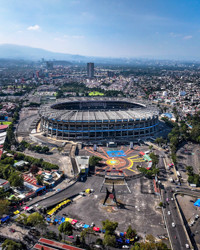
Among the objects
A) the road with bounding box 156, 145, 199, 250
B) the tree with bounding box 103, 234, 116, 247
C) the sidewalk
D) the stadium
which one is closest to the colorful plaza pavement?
the stadium

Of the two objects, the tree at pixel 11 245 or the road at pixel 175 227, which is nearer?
the tree at pixel 11 245

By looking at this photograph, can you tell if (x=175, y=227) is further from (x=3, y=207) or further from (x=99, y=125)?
(x=99, y=125)

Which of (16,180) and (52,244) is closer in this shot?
(52,244)

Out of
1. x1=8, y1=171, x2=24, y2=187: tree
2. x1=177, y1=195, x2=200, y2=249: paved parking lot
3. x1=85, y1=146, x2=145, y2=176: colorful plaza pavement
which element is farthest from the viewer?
x1=85, y1=146, x2=145, y2=176: colorful plaza pavement

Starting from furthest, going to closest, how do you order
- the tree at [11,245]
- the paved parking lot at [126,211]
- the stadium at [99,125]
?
the stadium at [99,125]
the paved parking lot at [126,211]
the tree at [11,245]

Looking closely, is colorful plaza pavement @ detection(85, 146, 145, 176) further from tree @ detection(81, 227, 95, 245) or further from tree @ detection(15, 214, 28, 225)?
tree @ detection(15, 214, 28, 225)

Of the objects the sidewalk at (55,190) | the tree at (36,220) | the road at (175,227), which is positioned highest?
the tree at (36,220)

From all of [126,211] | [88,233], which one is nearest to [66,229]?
[88,233]

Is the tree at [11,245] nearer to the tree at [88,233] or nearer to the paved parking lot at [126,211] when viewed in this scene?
the tree at [88,233]

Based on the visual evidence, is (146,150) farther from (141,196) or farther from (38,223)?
(38,223)

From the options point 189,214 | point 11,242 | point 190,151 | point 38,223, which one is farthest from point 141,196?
point 190,151

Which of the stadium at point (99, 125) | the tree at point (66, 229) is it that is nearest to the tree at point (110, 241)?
the tree at point (66, 229)
